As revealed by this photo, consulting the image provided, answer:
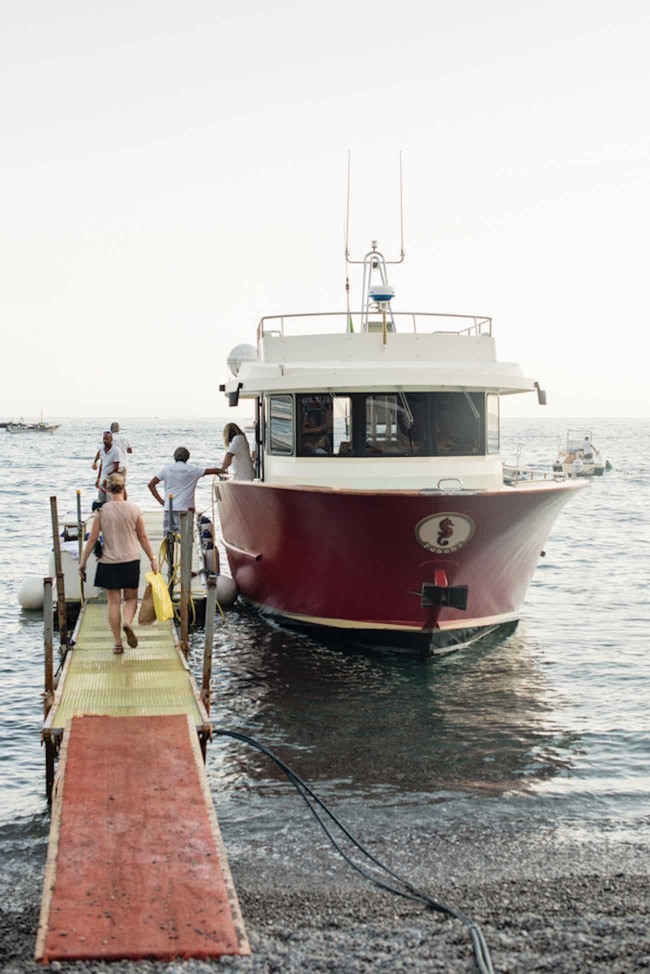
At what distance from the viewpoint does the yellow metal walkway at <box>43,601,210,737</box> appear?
8.62 m

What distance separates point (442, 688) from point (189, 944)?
297 inches

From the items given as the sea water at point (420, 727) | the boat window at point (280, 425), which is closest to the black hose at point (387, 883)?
the sea water at point (420, 727)

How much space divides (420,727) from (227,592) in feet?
21.7

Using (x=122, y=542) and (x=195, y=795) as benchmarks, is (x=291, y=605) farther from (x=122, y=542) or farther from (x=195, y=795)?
(x=195, y=795)

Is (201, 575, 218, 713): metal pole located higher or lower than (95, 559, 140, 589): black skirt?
lower

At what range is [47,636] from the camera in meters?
9.09

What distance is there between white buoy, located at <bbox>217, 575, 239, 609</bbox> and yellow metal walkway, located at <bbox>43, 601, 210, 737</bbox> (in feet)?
18.3

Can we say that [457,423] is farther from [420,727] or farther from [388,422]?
[420,727]

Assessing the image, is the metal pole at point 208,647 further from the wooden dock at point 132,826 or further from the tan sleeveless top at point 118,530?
the tan sleeveless top at point 118,530

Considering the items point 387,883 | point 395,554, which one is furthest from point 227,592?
point 387,883

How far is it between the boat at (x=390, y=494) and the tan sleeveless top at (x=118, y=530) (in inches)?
113

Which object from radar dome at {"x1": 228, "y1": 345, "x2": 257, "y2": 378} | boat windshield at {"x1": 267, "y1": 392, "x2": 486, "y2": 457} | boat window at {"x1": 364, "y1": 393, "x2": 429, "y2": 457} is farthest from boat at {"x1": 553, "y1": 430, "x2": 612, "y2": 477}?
boat window at {"x1": 364, "y1": 393, "x2": 429, "y2": 457}

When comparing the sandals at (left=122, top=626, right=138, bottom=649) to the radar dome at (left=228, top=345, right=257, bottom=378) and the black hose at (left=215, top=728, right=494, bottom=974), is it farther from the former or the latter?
the radar dome at (left=228, top=345, right=257, bottom=378)

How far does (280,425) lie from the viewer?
14.5 metres
